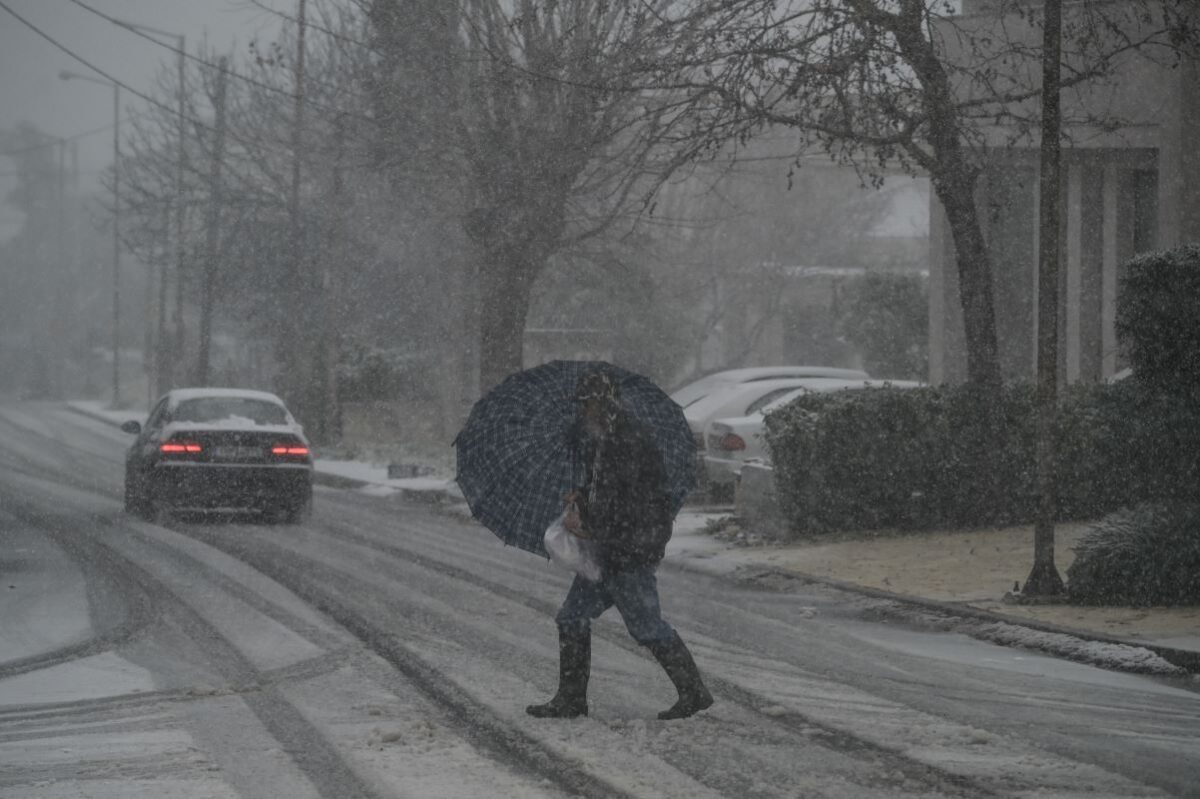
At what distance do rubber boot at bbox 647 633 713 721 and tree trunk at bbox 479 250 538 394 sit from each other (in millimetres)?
17478

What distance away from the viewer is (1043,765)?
7098mm

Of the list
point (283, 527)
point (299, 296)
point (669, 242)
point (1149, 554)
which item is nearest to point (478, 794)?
point (1149, 554)

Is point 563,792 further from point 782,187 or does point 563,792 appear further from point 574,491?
point 782,187

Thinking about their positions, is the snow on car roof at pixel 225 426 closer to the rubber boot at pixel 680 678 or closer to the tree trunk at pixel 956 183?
the tree trunk at pixel 956 183

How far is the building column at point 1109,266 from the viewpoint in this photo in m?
23.5

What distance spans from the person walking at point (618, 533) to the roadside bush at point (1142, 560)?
5.16 metres

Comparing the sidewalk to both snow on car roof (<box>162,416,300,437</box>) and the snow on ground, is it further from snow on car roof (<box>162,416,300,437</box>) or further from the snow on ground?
the snow on ground

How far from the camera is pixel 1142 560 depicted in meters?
12.0

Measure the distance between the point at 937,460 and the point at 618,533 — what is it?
362 inches

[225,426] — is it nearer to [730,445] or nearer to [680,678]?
[730,445]

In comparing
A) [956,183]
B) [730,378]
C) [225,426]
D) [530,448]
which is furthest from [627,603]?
[730,378]

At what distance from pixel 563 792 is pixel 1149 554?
6.80 meters

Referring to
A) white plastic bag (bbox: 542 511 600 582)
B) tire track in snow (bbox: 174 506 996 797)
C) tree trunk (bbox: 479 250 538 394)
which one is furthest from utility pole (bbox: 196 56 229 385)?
white plastic bag (bbox: 542 511 600 582)

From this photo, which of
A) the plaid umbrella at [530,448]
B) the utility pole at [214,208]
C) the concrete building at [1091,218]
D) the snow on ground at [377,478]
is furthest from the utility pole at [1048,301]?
the utility pole at [214,208]
